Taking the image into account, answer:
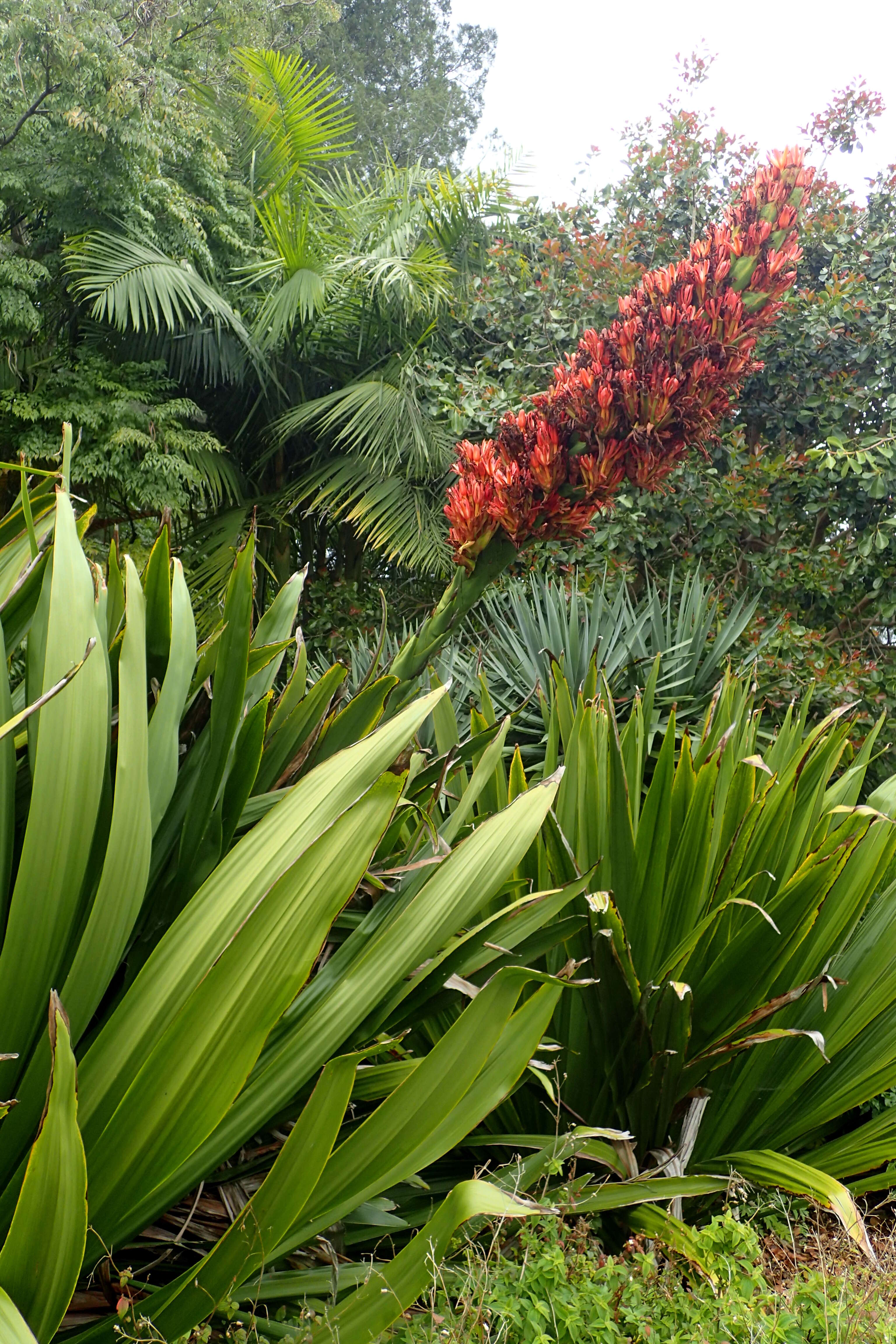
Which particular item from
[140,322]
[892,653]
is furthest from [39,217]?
[892,653]

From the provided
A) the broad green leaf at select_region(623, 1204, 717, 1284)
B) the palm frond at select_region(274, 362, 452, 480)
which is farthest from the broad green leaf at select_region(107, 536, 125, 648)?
the palm frond at select_region(274, 362, 452, 480)

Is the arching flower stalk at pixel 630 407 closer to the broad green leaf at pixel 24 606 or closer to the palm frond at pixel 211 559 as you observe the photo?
the broad green leaf at pixel 24 606

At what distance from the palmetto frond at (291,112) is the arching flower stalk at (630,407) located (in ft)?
24.1

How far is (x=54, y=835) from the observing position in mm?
1076

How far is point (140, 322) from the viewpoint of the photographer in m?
8.21

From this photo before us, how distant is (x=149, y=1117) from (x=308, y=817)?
356 millimetres

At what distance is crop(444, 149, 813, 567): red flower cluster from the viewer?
5.77 ft

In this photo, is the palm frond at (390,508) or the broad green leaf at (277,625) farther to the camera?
the palm frond at (390,508)

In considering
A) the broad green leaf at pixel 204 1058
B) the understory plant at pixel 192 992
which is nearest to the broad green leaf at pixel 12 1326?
the understory plant at pixel 192 992

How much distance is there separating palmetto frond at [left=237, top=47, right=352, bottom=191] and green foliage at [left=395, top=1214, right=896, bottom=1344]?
8551 millimetres

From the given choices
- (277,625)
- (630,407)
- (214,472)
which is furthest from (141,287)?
(630,407)

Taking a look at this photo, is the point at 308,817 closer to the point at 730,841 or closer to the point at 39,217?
the point at 730,841

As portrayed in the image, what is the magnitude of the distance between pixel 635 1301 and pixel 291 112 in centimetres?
918

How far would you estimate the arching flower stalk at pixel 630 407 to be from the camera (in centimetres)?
176
